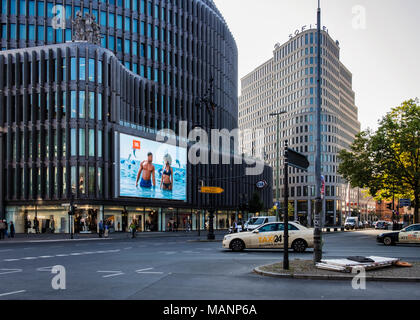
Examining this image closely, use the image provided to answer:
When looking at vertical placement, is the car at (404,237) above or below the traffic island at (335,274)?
below

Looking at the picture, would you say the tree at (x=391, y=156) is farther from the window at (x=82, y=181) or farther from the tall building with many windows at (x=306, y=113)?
the tall building with many windows at (x=306, y=113)

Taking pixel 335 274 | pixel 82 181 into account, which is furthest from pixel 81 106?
pixel 335 274

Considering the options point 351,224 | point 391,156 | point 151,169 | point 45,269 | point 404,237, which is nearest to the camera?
point 45,269

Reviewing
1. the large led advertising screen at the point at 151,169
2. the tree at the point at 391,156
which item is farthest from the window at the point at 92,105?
the tree at the point at 391,156

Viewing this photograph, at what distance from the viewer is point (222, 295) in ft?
31.5

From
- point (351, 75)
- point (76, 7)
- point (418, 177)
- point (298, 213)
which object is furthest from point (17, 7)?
point (351, 75)

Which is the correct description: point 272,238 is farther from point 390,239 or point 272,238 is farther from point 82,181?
point 82,181

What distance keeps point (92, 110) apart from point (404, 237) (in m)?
36.8

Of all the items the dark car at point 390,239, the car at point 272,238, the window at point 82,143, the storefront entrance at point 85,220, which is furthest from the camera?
the window at point 82,143

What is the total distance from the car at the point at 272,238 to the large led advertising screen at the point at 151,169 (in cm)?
3382

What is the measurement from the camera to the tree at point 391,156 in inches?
1704

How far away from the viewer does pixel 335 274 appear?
12195 millimetres

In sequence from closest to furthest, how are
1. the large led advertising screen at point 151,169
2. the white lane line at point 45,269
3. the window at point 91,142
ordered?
the white lane line at point 45,269
the window at point 91,142
the large led advertising screen at point 151,169
